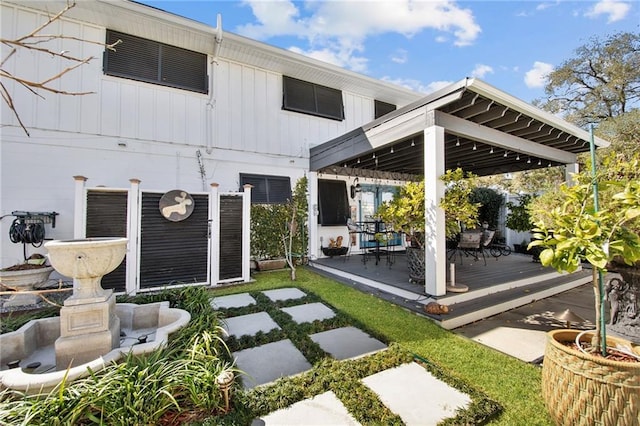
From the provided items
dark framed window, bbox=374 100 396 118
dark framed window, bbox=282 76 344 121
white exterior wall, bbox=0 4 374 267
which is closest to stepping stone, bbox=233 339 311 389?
white exterior wall, bbox=0 4 374 267

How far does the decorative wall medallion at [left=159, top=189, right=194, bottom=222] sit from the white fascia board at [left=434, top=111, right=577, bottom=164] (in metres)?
4.74

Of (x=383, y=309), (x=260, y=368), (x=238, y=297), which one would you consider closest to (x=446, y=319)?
(x=383, y=309)

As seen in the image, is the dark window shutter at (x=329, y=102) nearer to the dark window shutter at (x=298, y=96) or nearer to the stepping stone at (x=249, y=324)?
the dark window shutter at (x=298, y=96)

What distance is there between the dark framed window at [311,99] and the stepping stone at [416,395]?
7.06 meters

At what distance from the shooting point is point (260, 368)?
251 cm

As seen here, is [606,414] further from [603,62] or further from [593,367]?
[603,62]

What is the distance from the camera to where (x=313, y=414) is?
194 centimetres

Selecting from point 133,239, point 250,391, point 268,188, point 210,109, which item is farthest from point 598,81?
point 133,239

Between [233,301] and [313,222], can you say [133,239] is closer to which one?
[233,301]

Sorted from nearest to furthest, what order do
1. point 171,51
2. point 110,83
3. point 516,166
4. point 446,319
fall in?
point 446,319
point 110,83
point 171,51
point 516,166

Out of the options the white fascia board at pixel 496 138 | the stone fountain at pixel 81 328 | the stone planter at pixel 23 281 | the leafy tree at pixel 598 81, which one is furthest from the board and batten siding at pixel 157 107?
the leafy tree at pixel 598 81

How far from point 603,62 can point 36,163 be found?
67.9ft

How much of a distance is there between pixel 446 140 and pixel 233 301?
5573mm

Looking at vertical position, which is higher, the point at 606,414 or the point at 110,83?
the point at 110,83
